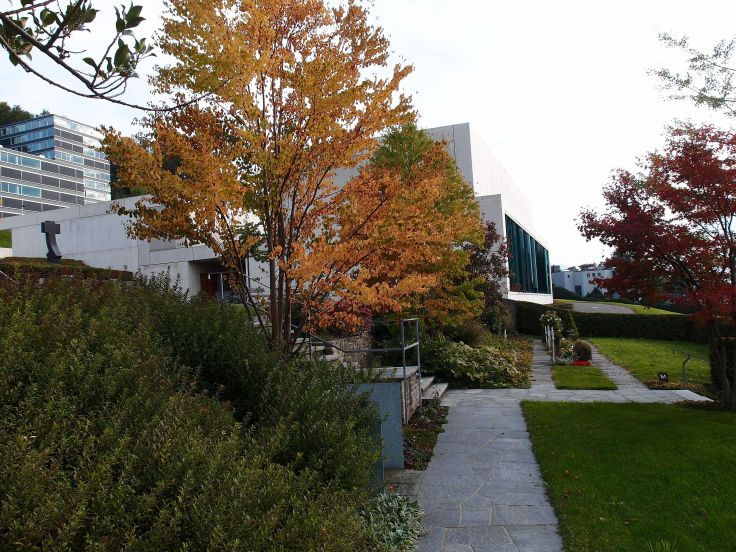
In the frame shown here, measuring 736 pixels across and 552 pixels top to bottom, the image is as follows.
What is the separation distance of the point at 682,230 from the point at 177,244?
69.1 feet

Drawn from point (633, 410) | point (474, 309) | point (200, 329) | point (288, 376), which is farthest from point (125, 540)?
point (474, 309)

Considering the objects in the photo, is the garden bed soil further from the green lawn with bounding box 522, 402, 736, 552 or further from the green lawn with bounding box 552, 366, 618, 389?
the green lawn with bounding box 552, 366, 618, 389

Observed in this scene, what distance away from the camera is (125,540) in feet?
7.50

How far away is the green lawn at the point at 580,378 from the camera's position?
10.9 m

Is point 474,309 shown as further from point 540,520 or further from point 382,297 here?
point 540,520

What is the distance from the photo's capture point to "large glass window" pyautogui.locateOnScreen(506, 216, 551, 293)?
28031mm

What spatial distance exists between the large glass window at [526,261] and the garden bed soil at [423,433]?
16.2 meters

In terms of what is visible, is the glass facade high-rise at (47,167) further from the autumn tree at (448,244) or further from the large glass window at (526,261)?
the autumn tree at (448,244)

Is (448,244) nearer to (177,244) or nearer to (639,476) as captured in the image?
(639,476)

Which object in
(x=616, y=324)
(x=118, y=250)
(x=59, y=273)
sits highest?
(x=118, y=250)

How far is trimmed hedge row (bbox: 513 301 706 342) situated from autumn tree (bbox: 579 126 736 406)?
46.4 ft

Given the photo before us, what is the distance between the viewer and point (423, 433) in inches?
283

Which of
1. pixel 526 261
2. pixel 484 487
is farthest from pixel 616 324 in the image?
pixel 484 487

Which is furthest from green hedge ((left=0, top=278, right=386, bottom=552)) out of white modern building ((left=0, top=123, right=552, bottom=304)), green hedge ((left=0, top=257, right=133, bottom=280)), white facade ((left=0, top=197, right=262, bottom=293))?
white facade ((left=0, top=197, right=262, bottom=293))
